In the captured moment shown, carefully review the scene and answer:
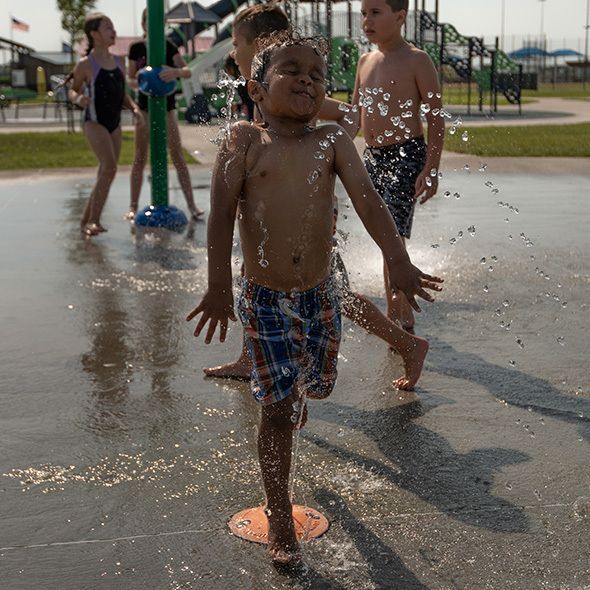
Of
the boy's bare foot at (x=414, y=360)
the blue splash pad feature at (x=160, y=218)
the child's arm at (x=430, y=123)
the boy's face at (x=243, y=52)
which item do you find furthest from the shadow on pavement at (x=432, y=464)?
the blue splash pad feature at (x=160, y=218)

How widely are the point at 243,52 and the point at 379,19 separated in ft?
2.97

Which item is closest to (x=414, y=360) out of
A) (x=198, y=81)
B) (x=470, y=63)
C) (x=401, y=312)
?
(x=401, y=312)

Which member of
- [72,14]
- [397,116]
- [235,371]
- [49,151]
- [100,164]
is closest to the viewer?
[235,371]

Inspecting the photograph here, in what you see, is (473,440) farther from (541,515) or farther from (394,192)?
(394,192)

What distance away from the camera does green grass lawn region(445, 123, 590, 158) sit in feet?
47.7

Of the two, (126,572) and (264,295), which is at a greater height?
(264,295)

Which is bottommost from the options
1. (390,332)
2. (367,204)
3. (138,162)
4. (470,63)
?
(390,332)

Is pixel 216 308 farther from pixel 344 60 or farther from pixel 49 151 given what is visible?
pixel 344 60

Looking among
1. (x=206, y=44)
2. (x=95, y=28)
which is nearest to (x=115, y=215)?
(x=95, y=28)

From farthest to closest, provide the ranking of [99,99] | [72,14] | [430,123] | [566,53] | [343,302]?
[566,53] < [72,14] < [99,99] < [430,123] < [343,302]

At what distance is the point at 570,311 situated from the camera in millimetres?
5488

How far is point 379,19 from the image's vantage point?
4.88 meters

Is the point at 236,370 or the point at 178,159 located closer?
the point at 236,370

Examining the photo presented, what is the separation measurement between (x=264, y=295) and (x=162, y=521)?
28.5 inches
